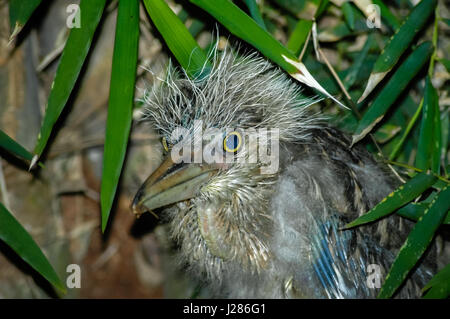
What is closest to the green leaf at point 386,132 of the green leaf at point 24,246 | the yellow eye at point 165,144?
the yellow eye at point 165,144

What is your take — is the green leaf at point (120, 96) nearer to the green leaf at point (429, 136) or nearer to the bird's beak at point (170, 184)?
the bird's beak at point (170, 184)

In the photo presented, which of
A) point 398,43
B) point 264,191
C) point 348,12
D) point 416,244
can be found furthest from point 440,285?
point 348,12

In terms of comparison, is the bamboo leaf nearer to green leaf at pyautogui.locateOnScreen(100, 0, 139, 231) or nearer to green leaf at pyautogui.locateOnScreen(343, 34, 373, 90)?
green leaf at pyautogui.locateOnScreen(343, 34, 373, 90)

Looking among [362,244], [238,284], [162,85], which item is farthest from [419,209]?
[162,85]

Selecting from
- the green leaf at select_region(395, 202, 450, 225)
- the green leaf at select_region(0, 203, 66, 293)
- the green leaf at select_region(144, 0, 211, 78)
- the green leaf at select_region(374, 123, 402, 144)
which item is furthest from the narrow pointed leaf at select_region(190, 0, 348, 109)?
the green leaf at select_region(0, 203, 66, 293)

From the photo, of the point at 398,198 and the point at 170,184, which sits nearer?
the point at 170,184

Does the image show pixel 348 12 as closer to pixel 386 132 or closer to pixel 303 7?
pixel 303 7

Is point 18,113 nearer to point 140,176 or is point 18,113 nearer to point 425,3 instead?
point 140,176
